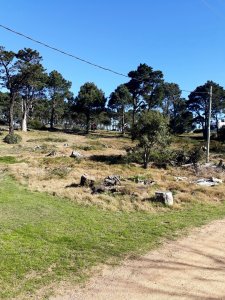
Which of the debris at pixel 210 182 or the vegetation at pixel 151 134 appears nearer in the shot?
the debris at pixel 210 182

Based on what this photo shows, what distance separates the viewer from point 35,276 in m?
7.61

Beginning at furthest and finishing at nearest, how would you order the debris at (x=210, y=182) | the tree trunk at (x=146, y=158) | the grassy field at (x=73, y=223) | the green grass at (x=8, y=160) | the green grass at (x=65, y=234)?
1. the tree trunk at (x=146, y=158)
2. the green grass at (x=8, y=160)
3. the debris at (x=210, y=182)
4. the grassy field at (x=73, y=223)
5. the green grass at (x=65, y=234)

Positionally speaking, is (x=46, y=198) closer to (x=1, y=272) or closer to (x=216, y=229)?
(x=216, y=229)

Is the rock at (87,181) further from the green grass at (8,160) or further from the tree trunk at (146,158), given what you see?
the green grass at (8,160)

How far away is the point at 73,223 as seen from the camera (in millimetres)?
11961

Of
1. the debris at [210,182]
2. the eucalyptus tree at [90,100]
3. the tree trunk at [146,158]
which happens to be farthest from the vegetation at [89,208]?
the eucalyptus tree at [90,100]

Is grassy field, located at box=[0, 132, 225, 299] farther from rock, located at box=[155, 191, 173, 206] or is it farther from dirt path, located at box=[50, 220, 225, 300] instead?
dirt path, located at box=[50, 220, 225, 300]

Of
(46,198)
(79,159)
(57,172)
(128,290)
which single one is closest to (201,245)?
(128,290)

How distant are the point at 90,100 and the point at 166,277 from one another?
58620 millimetres

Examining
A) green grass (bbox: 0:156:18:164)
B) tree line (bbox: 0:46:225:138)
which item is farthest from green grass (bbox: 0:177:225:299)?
tree line (bbox: 0:46:225:138)

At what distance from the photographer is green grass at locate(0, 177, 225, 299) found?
7836 millimetres

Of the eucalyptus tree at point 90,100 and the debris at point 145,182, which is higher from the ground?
the eucalyptus tree at point 90,100

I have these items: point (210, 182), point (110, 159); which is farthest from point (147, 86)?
point (210, 182)

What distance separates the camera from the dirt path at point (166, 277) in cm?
688
